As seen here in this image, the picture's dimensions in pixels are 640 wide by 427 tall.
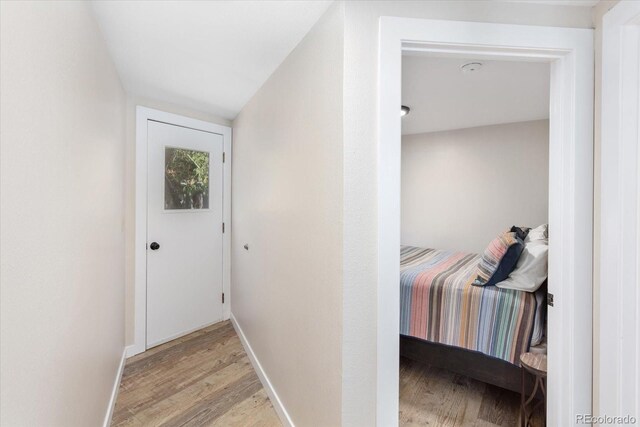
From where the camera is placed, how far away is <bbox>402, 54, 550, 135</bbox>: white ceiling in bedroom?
1.91m

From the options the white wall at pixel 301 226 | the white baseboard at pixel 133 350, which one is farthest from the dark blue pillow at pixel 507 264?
the white baseboard at pixel 133 350

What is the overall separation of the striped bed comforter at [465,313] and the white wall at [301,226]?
3.19 ft

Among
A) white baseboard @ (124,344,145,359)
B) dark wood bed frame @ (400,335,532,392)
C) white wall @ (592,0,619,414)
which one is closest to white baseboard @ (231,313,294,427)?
white baseboard @ (124,344,145,359)

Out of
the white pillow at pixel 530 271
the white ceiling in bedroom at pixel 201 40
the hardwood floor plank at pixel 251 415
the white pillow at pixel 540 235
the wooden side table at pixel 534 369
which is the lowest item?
the hardwood floor plank at pixel 251 415

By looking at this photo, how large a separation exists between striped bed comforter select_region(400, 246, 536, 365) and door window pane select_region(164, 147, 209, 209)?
2.09 m

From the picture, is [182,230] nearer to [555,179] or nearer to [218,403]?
[218,403]

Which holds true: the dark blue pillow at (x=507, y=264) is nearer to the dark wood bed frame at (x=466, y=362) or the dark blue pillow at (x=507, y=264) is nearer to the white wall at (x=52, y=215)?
the dark wood bed frame at (x=466, y=362)

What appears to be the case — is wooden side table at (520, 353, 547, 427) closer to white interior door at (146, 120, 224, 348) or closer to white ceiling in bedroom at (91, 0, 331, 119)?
white ceiling in bedroom at (91, 0, 331, 119)

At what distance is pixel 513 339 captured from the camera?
1.78 meters

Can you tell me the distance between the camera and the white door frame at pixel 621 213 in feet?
3.72

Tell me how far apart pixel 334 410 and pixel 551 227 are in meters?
1.32

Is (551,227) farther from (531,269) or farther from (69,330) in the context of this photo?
(69,330)

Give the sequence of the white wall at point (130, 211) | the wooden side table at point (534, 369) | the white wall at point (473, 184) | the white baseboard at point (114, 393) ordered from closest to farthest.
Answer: the wooden side table at point (534, 369) < the white baseboard at point (114, 393) < the white wall at point (130, 211) < the white wall at point (473, 184)

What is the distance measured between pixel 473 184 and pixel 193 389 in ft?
12.2
